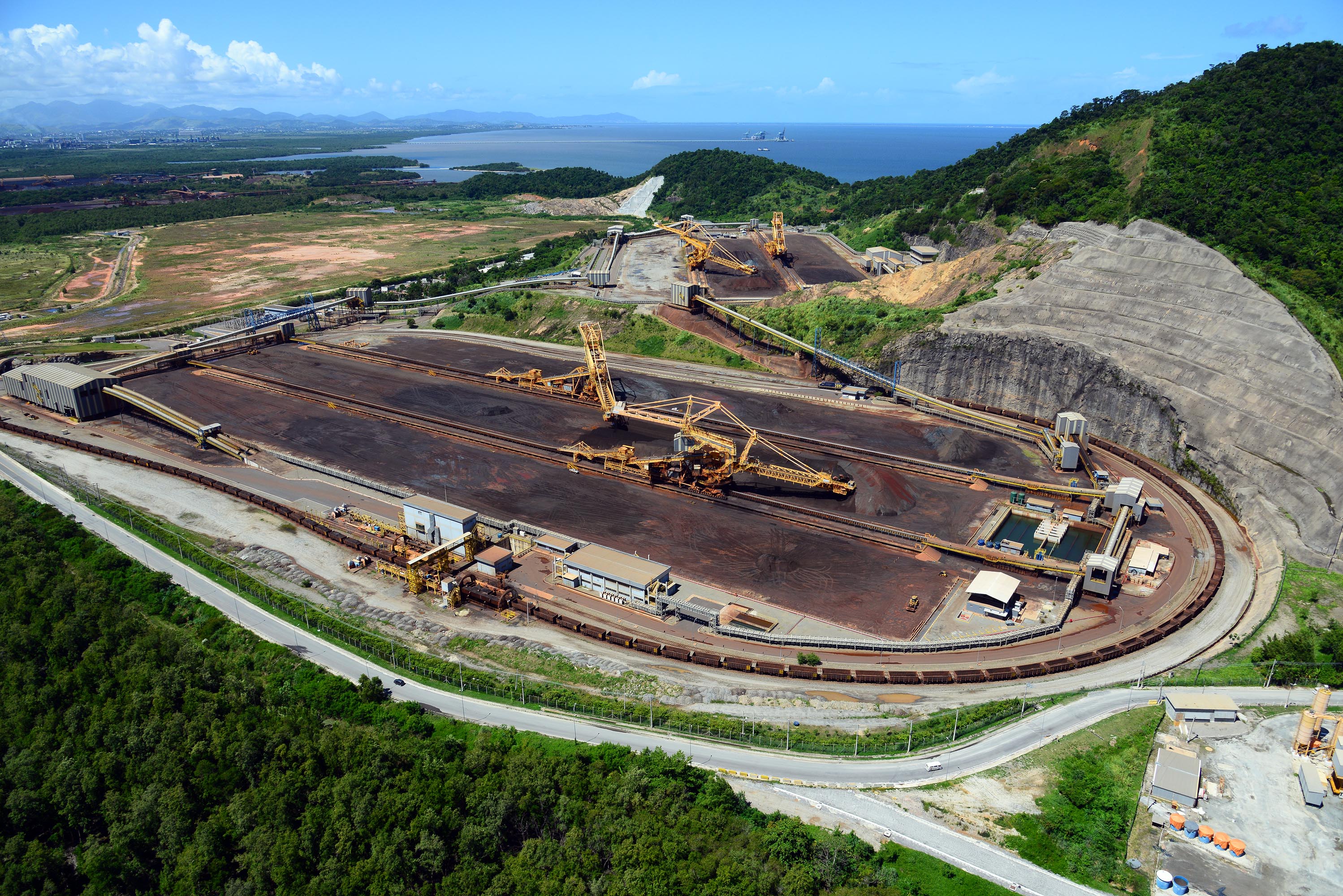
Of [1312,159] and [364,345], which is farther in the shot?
[364,345]

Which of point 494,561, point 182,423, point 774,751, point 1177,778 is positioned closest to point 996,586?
point 1177,778

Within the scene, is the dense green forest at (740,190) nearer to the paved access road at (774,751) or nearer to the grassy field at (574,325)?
the grassy field at (574,325)

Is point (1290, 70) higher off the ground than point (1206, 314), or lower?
higher

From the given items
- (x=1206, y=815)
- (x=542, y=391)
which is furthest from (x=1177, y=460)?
(x=542, y=391)

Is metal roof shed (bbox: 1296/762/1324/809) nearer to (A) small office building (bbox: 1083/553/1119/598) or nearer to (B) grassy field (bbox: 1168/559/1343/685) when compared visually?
(B) grassy field (bbox: 1168/559/1343/685)

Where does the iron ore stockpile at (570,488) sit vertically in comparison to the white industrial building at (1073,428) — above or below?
below

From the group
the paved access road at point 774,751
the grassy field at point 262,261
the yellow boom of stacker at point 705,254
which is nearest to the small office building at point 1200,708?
the paved access road at point 774,751

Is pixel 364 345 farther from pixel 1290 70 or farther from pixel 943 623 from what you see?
pixel 1290 70
